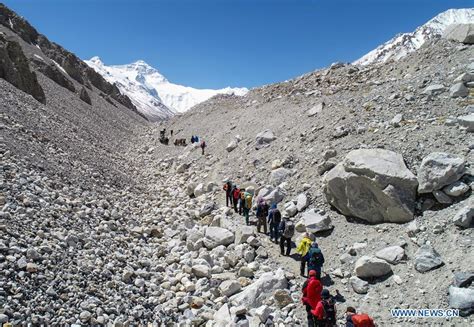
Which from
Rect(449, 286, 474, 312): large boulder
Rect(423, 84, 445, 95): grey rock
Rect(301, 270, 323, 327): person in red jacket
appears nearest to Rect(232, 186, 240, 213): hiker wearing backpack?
Rect(301, 270, 323, 327): person in red jacket

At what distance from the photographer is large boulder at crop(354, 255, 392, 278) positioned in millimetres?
10516

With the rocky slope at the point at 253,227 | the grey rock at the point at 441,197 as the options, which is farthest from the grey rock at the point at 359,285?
the grey rock at the point at 441,197

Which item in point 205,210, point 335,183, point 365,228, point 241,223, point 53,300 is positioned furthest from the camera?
point 205,210

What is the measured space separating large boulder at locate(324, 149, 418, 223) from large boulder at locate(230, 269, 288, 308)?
4219 mm

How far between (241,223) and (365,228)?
6.00 meters

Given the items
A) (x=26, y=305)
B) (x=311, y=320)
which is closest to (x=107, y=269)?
(x=26, y=305)

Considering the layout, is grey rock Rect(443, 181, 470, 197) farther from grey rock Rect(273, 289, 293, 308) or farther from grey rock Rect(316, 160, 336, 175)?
grey rock Rect(273, 289, 293, 308)

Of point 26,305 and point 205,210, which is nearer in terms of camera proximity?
point 26,305

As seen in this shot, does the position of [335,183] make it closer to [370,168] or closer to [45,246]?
[370,168]

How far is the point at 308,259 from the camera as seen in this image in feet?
37.9

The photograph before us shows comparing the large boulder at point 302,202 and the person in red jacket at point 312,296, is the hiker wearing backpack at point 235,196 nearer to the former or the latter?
the large boulder at point 302,202

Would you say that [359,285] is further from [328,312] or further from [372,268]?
[328,312]

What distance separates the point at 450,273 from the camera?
30.8ft

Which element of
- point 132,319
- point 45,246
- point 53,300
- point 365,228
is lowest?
point 132,319
